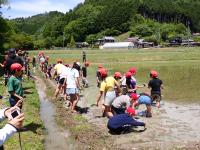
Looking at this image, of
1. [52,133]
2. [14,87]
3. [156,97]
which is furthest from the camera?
[156,97]

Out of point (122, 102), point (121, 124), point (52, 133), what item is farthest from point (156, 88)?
point (52, 133)

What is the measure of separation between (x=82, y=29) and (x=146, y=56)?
12519 centimetres

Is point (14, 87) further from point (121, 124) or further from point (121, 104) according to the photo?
point (121, 104)

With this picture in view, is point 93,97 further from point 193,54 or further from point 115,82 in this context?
point 193,54

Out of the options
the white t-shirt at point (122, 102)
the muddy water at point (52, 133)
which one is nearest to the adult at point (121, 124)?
the white t-shirt at point (122, 102)

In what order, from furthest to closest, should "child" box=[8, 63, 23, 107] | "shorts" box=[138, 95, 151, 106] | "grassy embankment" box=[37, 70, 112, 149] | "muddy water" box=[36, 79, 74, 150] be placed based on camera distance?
"shorts" box=[138, 95, 151, 106], "child" box=[8, 63, 23, 107], "muddy water" box=[36, 79, 74, 150], "grassy embankment" box=[37, 70, 112, 149]

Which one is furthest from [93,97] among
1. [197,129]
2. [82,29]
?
[82,29]

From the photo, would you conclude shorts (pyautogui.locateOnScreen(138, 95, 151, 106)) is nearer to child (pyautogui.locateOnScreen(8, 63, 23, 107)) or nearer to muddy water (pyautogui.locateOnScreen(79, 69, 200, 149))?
muddy water (pyautogui.locateOnScreen(79, 69, 200, 149))

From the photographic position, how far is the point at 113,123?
1230cm

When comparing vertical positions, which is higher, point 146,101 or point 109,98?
point 109,98

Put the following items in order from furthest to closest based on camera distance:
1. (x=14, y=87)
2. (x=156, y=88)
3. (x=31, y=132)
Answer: (x=156, y=88), (x=31, y=132), (x=14, y=87)

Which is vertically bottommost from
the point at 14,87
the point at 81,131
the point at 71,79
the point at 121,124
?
the point at 81,131

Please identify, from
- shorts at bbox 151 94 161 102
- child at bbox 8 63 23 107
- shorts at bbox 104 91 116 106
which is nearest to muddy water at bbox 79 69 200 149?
shorts at bbox 151 94 161 102

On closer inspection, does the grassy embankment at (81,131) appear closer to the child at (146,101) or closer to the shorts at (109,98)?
the shorts at (109,98)
